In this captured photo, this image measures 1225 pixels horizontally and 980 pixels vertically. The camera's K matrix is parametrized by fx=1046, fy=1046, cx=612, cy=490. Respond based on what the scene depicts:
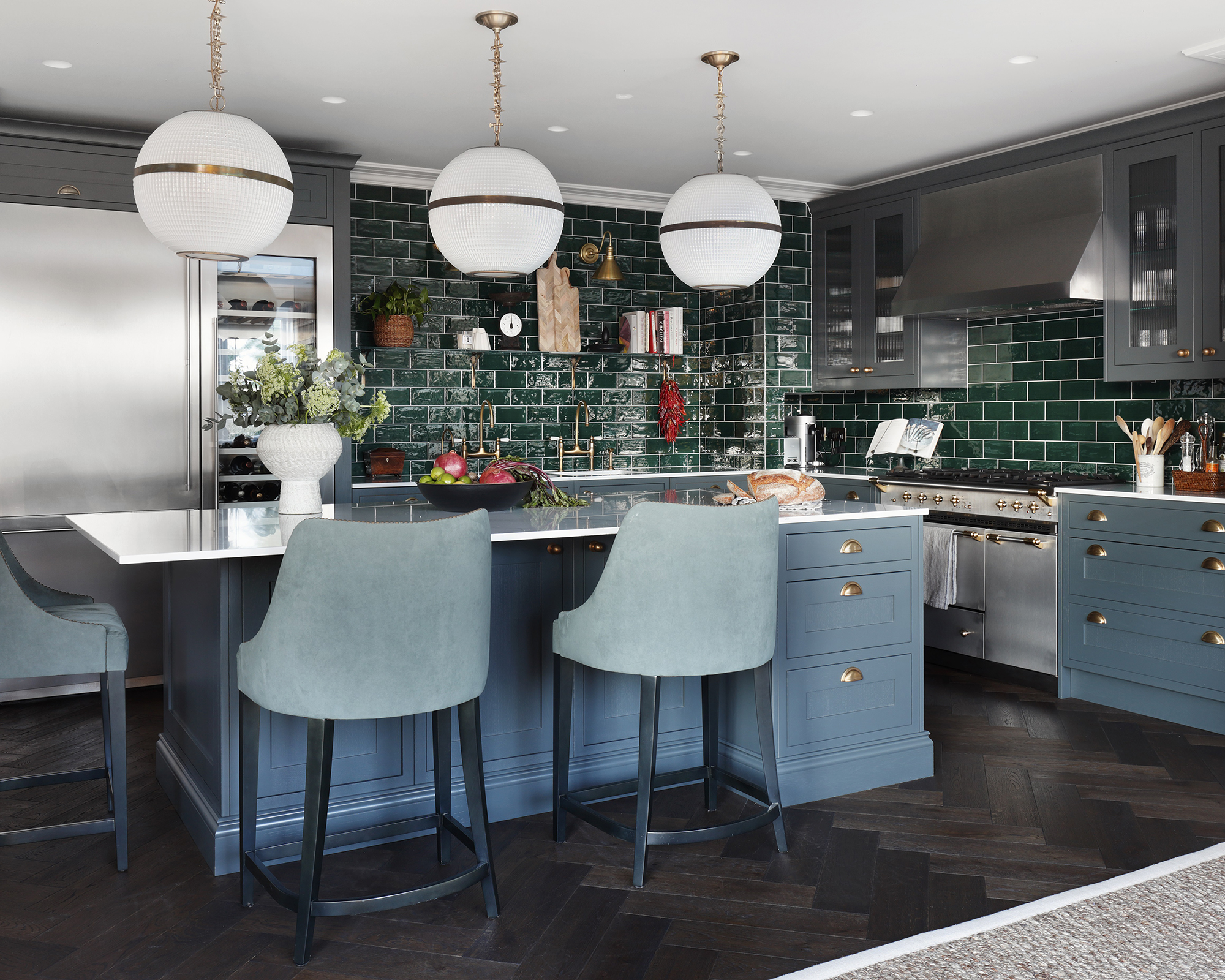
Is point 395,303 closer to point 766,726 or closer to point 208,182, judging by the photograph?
point 208,182

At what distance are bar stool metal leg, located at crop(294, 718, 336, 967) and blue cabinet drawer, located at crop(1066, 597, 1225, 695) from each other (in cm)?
324

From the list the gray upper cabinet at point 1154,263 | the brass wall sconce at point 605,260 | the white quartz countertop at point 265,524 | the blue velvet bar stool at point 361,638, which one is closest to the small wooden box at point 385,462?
the brass wall sconce at point 605,260

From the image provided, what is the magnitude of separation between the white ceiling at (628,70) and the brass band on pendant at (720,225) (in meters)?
0.69

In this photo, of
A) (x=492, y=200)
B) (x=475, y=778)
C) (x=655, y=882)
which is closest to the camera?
(x=475, y=778)

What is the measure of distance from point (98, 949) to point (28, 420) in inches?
109

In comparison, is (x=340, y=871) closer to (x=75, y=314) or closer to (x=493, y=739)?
(x=493, y=739)

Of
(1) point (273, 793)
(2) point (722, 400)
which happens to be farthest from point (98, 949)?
(2) point (722, 400)

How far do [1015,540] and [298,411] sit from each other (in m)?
3.05

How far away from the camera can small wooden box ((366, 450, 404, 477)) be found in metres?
5.29

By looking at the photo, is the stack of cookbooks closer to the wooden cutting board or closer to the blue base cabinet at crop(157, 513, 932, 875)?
the wooden cutting board

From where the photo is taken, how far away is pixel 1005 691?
175 inches

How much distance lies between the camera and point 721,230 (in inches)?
122

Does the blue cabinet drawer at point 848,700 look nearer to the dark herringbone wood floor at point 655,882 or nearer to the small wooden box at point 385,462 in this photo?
the dark herringbone wood floor at point 655,882

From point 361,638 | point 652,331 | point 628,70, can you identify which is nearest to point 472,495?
point 361,638
